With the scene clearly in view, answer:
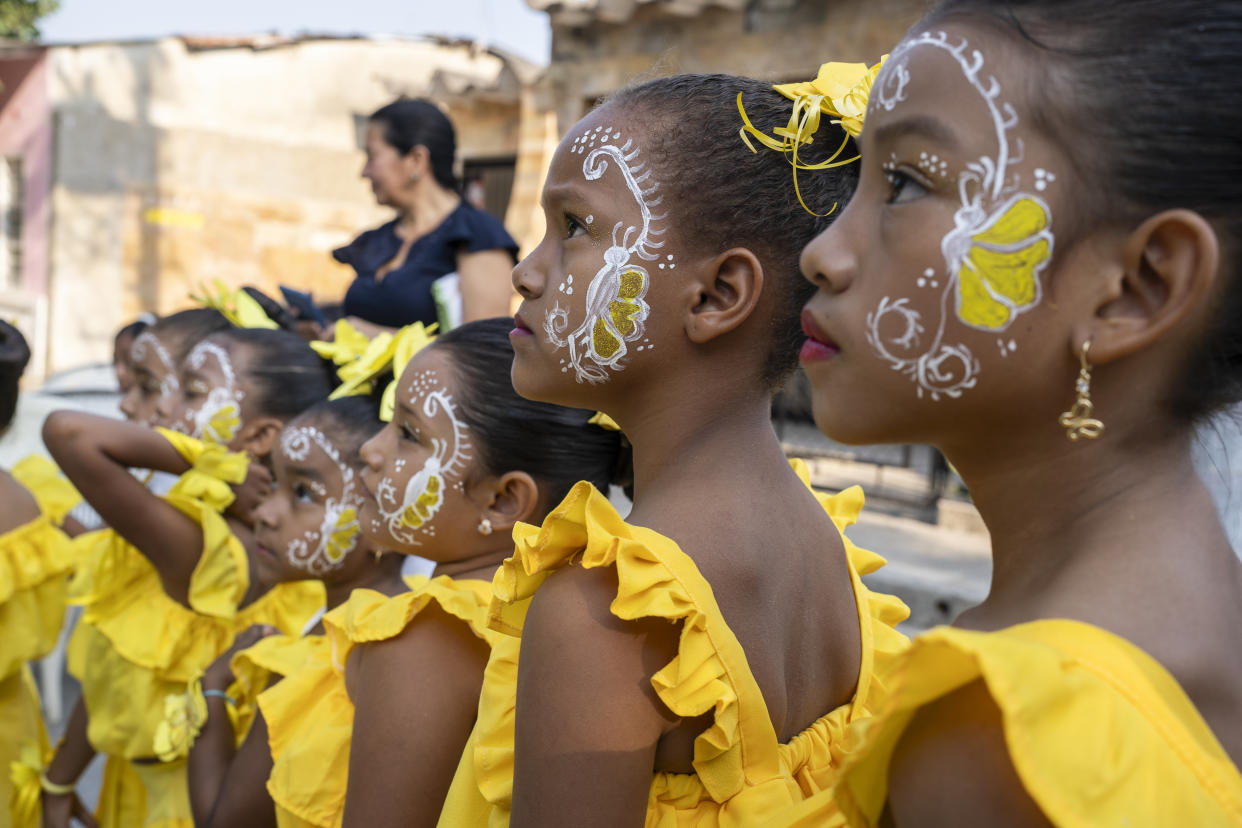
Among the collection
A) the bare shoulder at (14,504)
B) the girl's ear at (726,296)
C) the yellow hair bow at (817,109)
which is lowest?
the bare shoulder at (14,504)

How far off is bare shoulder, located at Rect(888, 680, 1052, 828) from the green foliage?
1855 centimetres

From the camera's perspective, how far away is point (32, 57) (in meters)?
13.9

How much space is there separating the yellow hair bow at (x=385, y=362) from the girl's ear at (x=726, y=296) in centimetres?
109

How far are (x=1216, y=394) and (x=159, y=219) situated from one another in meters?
14.5

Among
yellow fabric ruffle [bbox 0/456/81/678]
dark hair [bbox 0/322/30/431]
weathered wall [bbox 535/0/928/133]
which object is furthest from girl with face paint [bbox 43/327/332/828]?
weathered wall [bbox 535/0/928/133]

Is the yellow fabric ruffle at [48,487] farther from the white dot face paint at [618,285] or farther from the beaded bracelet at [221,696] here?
the white dot face paint at [618,285]

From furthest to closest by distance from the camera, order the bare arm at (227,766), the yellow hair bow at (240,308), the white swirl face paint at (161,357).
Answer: the yellow hair bow at (240,308)
the white swirl face paint at (161,357)
the bare arm at (227,766)

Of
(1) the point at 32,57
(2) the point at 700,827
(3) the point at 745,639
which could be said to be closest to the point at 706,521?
(3) the point at 745,639

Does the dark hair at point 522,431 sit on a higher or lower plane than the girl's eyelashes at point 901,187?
lower

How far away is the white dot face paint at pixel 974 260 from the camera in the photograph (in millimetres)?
971

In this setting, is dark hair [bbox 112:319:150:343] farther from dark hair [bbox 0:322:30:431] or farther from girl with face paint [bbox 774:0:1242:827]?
girl with face paint [bbox 774:0:1242:827]

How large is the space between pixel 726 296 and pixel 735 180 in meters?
0.16

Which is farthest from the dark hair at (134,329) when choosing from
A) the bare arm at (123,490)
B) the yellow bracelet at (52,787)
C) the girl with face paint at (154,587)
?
the yellow bracelet at (52,787)

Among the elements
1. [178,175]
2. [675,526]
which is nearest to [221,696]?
[675,526]
